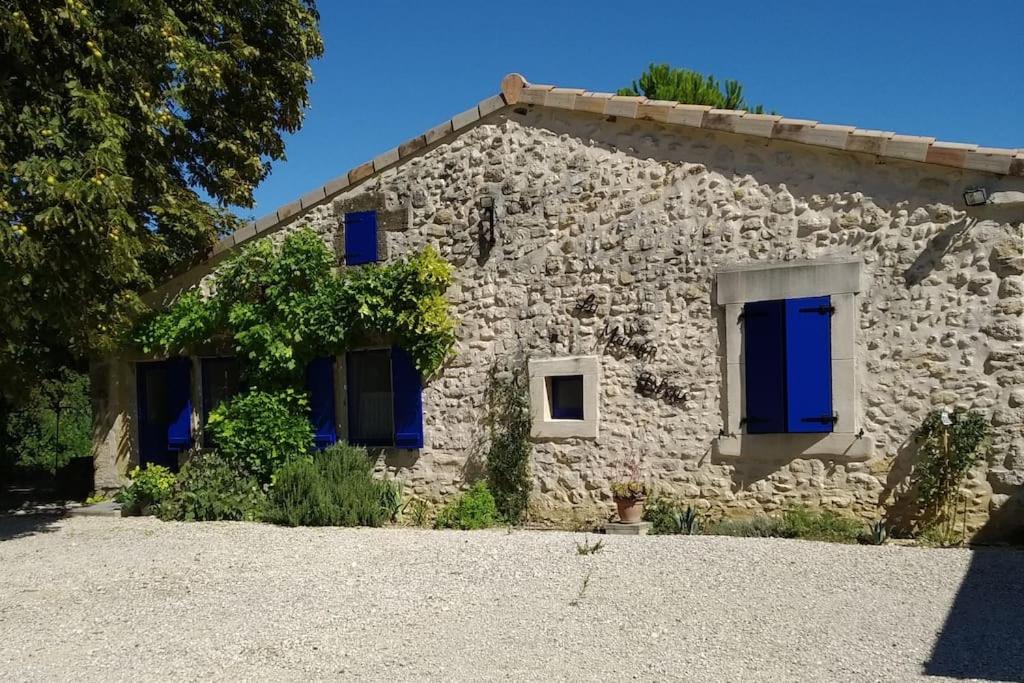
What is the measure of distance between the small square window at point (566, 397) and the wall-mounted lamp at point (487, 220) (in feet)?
5.79

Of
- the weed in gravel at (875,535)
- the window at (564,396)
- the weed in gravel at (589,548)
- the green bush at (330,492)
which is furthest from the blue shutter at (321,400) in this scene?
the weed in gravel at (875,535)

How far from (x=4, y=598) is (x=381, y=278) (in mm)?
5124

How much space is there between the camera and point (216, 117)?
43.7 ft

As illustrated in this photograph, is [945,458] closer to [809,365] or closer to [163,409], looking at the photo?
[809,365]

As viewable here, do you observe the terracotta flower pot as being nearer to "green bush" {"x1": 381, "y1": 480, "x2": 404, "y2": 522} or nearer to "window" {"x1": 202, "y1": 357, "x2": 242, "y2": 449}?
"green bush" {"x1": 381, "y1": 480, "x2": 404, "y2": 522}

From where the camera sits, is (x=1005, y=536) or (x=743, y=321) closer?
(x=1005, y=536)

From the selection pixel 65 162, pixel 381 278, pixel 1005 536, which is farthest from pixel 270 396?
pixel 1005 536

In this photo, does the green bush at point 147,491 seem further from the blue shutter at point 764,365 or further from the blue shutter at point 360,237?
the blue shutter at point 764,365

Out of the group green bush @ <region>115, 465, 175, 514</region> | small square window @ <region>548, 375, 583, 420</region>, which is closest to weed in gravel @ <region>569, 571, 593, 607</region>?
small square window @ <region>548, 375, 583, 420</region>

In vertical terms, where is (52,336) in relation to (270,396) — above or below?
above

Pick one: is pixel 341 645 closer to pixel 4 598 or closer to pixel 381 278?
pixel 4 598

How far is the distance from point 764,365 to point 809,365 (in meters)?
0.43

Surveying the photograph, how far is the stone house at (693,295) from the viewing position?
7848 millimetres

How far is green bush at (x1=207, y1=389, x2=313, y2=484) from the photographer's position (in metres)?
11.1
